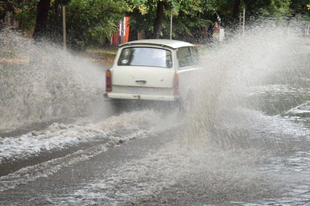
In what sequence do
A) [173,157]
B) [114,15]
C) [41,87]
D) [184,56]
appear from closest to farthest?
[173,157], [184,56], [41,87], [114,15]

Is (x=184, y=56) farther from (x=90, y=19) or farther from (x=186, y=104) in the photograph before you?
(x=90, y=19)

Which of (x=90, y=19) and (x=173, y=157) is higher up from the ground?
(x=90, y=19)

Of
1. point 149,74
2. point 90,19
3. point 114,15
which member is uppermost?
point 114,15

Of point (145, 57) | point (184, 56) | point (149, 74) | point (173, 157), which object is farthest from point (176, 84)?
point (173, 157)

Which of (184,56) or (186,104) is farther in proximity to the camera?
(184,56)

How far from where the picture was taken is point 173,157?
26.1ft

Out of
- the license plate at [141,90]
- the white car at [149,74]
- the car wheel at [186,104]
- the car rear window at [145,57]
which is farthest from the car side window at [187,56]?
the license plate at [141,90]

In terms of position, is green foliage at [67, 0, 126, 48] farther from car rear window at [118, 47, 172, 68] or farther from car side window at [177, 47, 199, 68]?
car rear window at [118, 47, 172, 68]

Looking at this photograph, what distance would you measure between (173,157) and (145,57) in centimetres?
461

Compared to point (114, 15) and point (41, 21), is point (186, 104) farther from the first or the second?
point (114, 15)

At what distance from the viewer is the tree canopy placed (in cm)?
2042

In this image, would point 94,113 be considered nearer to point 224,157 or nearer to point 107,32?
point 224,157

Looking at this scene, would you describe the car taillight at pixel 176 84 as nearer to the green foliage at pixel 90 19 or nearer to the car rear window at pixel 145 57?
the car rear window at pixel 145 57

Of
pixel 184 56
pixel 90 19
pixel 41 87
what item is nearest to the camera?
pixel 184 56
